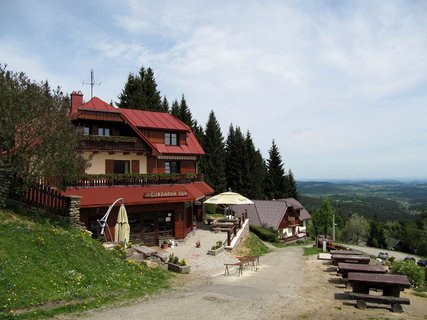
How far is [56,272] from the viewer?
12.3 meters

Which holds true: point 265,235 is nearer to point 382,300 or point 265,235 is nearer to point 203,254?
point 203,254

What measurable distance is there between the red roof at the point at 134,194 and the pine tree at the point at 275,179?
141ft

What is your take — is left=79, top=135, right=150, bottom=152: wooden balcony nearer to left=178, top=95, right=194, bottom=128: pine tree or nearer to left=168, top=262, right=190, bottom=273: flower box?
left=168, top=262, right=190, bottom=273: flower box

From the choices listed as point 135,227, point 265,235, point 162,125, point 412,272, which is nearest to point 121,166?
point 135,227

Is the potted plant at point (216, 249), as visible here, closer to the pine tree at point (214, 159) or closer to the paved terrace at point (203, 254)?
the paved terrace at point (203, 254)

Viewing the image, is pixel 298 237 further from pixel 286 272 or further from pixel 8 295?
pixel 8 295

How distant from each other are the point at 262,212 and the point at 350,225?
55.4 metres

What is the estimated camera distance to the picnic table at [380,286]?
40.1ft

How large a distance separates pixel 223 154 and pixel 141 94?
1777 centimetres

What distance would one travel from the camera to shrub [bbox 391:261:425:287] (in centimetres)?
1769

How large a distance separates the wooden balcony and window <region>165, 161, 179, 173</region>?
4514mm

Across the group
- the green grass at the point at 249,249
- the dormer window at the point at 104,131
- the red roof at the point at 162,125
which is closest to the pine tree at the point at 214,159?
the red roof at the point at 162,125

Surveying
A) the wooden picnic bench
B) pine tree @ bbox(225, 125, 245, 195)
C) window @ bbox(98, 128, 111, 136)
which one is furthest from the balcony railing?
pine tree @ bbox(225, 125, 245, 195)

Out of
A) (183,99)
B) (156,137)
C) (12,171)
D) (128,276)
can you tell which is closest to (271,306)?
(128,276)
